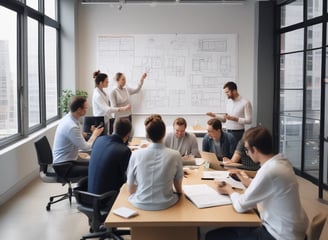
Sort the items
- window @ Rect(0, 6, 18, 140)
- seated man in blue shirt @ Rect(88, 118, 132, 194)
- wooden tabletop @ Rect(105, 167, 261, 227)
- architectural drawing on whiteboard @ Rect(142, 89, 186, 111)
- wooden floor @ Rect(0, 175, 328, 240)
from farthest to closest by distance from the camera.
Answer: architectural drawing on whiteboard @ Rect(142, 89, 186, 111)
window @ Rect(0, 6, 18, 140)
wooden floor @ Rect(0, 175, 328, 240)
seated man in blue shirt @ Rect(88, 118, 132, 194)
wooden tabletop @ Rect(105, 167, 261, 227)

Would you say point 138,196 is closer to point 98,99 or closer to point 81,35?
point 98,99

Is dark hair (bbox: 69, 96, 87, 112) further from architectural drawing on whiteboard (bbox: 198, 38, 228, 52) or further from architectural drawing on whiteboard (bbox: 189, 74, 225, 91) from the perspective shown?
architectural drawing on whiteboard (bbox: 198, 38, 228, 52)

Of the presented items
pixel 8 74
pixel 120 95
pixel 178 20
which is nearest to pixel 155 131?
pixel 8 74

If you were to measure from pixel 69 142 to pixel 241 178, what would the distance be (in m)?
2.03

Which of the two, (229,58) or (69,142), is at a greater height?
(229,58)

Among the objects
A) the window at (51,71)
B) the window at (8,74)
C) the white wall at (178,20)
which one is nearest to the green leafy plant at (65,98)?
the window at (51,71)

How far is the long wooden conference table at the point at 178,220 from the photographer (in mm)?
2211

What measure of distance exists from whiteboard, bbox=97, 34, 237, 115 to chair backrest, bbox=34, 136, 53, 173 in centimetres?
293

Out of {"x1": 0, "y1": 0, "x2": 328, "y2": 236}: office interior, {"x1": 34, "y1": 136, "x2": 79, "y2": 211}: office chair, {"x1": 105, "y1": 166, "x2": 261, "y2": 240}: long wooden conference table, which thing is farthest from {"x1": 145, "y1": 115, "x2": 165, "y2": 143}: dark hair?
{"x1": 0, "y1": 0, "x2": 328, "y2": 236}: office interior

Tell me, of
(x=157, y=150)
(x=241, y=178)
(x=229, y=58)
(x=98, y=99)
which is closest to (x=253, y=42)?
(x=229, y=58)

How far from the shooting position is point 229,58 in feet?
23.0

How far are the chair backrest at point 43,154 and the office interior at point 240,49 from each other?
40.6 inches

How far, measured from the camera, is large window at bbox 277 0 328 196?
17.6 feet

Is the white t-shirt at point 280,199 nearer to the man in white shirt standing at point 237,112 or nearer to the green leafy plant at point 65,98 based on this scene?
the man in white shirt standing at point 237,112
